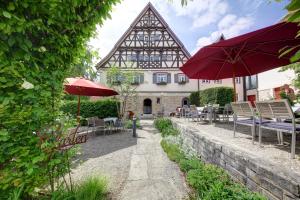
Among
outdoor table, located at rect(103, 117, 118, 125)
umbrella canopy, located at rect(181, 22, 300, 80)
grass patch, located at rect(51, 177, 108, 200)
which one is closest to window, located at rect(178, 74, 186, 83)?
outdoor table, located at rect(103, 117, 118, 125)

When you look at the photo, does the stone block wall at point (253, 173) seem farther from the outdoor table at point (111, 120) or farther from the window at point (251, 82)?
the window at point (251, 82)

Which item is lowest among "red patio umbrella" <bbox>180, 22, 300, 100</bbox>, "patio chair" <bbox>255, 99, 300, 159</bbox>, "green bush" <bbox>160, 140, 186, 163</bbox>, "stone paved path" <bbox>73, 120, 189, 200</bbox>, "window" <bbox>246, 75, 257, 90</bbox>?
"stone paved path" <bbox>73, 120, 189, 200</bbox>

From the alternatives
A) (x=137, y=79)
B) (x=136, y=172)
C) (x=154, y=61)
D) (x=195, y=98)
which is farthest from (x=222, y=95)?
(x=136, y=172)

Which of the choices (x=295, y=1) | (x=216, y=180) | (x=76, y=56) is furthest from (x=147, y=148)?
(x=295, y=1)

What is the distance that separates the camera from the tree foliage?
5.20 feet

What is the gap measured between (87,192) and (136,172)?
1.63m

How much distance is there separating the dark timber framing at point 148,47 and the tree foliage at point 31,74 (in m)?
17.2

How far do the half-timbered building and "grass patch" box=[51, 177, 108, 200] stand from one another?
663 inches

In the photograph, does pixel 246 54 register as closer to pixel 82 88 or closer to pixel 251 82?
pixel 82 88

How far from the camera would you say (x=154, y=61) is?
1991 centimetres

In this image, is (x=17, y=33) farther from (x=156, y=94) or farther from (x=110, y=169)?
(x=156, y=94)

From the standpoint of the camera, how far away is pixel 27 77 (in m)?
1.72

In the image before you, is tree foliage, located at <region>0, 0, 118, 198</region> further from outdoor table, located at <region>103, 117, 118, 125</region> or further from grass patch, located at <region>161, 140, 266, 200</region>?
outdoor table, located at <region>103, 117, 118, 125</region>

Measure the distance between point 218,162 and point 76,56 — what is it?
9.72ft
